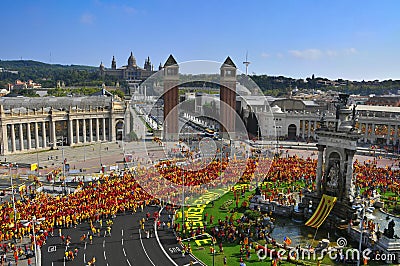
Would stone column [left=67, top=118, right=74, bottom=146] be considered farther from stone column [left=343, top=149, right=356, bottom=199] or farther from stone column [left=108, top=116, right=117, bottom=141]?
stone column [left=343, top=149, right=356, bottom=199]

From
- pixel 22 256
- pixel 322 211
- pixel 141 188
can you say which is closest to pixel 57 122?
pixel 141 188

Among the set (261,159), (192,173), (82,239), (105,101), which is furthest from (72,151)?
(82,239)

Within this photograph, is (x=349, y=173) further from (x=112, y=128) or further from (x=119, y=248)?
(x=112, y=128)

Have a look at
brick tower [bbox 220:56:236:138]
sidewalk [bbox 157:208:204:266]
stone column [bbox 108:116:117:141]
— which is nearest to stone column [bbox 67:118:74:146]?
stone column [bbox 108:116:117:141]

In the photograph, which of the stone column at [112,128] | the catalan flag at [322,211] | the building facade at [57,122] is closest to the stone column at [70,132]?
the building facade at [57,122]

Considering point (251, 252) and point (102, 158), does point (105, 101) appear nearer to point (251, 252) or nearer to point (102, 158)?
point (102, 158)

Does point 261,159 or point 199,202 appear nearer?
point 199,202

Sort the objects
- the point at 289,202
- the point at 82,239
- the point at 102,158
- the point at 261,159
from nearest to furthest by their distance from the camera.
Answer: the point at 82,239, the point at 289,202, the point at 261,159, the point at 102,158
